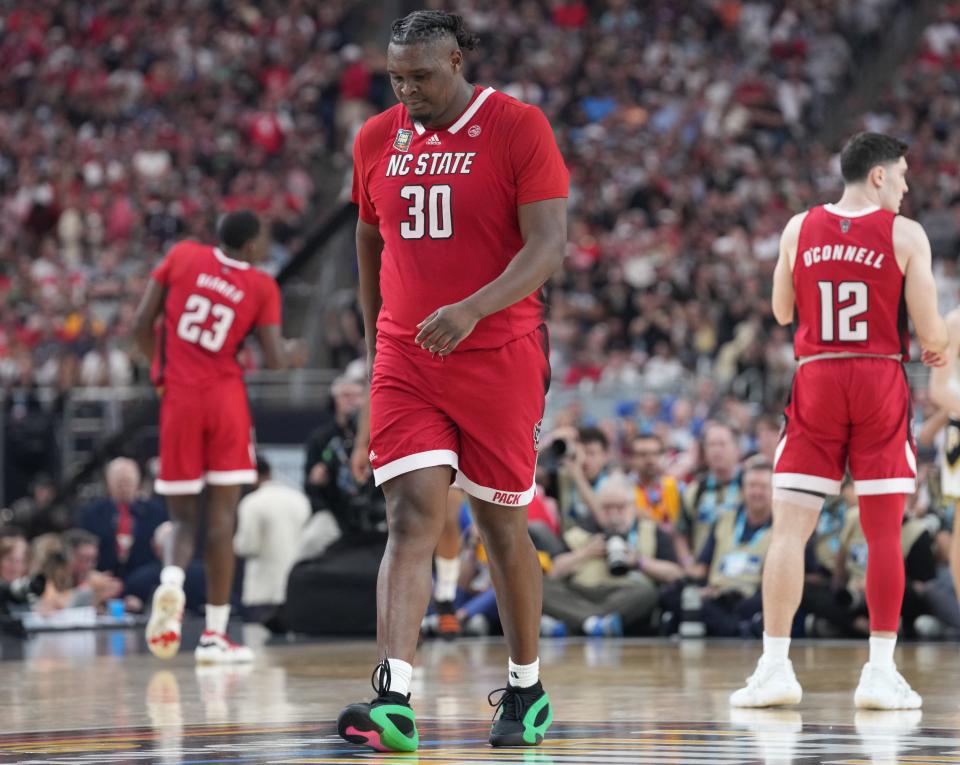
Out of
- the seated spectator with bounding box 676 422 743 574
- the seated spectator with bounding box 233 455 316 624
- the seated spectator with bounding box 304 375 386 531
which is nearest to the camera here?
the seated spectator with bounding box 304 375 386 531

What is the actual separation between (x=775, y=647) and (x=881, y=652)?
39 cm

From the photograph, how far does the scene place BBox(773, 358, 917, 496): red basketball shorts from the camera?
697cm

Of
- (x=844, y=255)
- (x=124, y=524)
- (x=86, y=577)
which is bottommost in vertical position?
(x=86, y=577)

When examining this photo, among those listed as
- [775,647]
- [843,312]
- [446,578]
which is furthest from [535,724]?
[446,578]

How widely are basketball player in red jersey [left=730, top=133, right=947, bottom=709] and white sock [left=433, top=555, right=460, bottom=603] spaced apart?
420 cm

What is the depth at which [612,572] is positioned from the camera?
11992 millimetres

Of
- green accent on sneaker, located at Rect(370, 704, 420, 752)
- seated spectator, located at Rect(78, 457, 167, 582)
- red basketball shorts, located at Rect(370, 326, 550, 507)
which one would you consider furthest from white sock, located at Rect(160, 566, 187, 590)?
seated spectator, located at Rect(78, 457, 167, 582)

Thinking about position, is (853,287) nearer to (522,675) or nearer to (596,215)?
(522,675)

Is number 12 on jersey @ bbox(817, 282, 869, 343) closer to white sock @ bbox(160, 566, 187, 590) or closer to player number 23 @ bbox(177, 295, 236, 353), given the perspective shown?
player number 23 @ bbox(177, 295, 236, 353)

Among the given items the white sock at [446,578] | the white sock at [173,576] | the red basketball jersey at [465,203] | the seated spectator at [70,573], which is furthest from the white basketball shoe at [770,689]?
the seated spectator at [70,573]

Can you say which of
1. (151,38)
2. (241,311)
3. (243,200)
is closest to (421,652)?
(241,311)

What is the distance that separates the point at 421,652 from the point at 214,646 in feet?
4.06

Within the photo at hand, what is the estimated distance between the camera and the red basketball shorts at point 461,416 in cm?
545

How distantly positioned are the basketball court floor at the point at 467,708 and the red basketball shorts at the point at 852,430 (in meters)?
0.87
